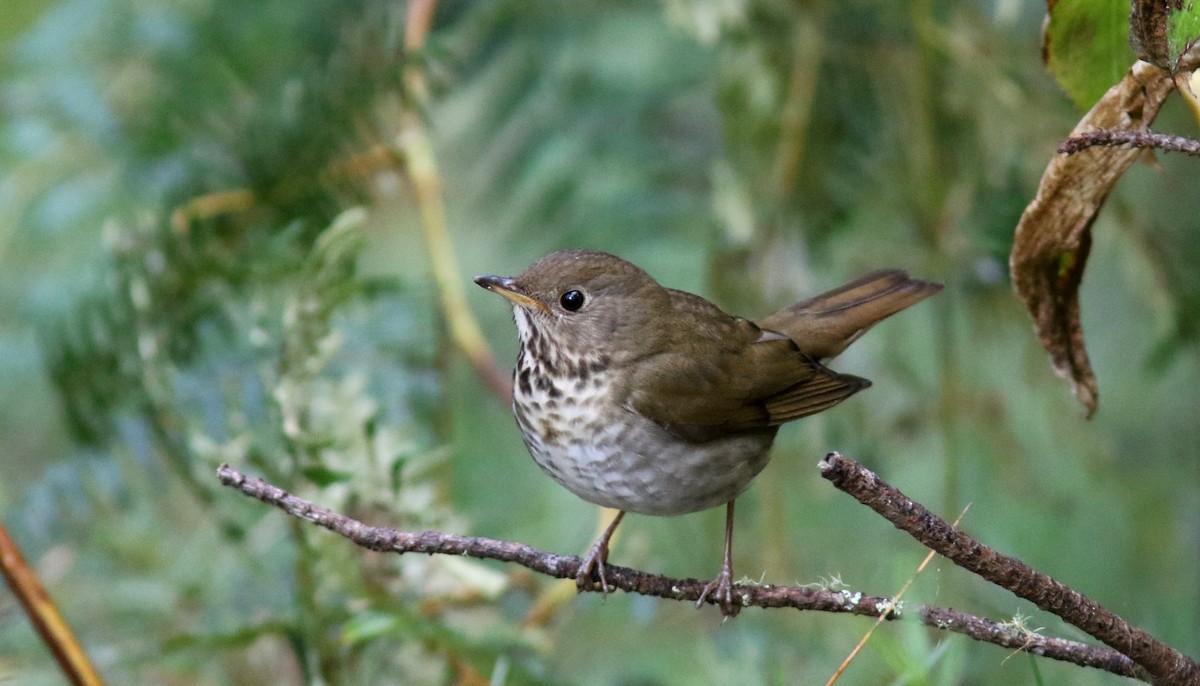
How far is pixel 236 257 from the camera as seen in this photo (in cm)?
336

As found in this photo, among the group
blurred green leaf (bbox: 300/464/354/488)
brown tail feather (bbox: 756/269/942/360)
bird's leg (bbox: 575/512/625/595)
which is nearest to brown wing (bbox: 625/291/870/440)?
brown tail feather (bbox: 756/269/942/360)

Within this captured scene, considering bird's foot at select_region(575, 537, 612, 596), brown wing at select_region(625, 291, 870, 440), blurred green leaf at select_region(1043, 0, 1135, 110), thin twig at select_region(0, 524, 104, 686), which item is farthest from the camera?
brown wing at select_region(625, 291, 870, 440)

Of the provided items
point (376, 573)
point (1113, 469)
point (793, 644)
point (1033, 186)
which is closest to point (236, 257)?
point (376, 573)

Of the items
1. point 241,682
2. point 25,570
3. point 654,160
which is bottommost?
point 25,570

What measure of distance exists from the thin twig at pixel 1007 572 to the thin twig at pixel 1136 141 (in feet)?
1.52

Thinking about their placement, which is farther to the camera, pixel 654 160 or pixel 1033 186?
pixel 654 160

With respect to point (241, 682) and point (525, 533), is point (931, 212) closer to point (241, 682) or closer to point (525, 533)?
point (525, 533)

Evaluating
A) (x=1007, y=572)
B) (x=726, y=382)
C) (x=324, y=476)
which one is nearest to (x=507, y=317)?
(x=726, y=382)

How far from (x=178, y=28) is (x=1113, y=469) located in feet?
11.1

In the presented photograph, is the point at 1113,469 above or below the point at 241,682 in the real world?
above

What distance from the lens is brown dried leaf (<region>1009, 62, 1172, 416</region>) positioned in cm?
174

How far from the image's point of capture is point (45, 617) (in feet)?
7.36

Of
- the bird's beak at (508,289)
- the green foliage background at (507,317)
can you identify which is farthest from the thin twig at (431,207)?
the bird's beak at (508,289)

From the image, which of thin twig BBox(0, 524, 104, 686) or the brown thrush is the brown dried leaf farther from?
thin twig BBox(0, 524, 104, 686)
